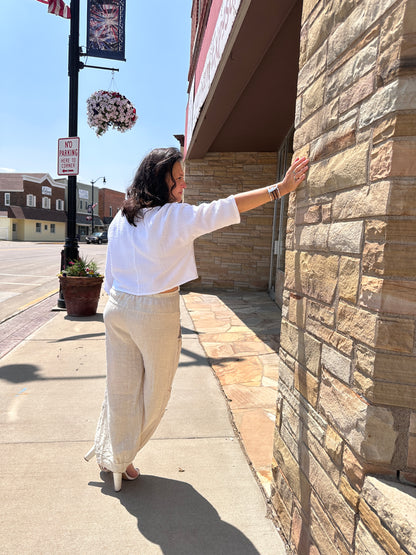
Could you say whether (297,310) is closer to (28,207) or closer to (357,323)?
(357,323)

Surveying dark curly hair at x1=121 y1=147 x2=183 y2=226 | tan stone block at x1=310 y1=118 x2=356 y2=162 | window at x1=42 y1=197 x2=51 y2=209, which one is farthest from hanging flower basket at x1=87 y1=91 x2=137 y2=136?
window at x1=42 y1=197 x2=51 y2=209

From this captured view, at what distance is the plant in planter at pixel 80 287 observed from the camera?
6.30m

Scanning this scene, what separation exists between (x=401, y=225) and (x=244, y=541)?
5.41ft

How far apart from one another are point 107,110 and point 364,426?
630 cm

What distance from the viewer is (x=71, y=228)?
7.17 meters

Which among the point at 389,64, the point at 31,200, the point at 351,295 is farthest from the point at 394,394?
the point at 31,200

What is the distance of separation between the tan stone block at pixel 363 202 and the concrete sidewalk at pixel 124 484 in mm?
1577

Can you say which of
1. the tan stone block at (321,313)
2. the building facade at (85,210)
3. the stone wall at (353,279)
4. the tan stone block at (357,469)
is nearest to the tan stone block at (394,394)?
the stone wall at (353,279)

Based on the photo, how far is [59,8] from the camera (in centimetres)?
682

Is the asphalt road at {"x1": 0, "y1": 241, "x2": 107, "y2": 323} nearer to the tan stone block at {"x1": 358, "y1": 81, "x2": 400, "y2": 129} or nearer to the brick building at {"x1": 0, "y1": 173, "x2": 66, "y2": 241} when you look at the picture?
the tan stone block at {"x1": 358, "y1": 81, "x2": 400, "y2": 129}

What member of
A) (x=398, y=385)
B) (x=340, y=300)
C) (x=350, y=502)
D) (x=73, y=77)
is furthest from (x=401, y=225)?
Result: (x=73, y=77)

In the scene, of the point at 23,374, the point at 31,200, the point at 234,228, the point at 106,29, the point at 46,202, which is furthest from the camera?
the point at 46,202

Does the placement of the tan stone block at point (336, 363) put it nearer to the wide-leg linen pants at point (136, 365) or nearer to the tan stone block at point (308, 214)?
the tan stone block at point (308, 214)

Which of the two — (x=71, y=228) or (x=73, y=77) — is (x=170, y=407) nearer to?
(x=71, y=228)
